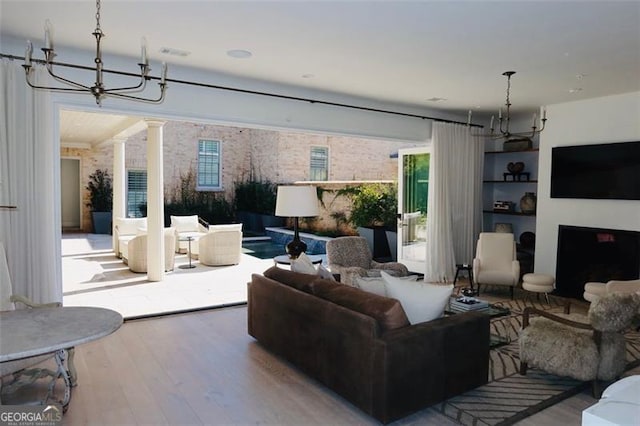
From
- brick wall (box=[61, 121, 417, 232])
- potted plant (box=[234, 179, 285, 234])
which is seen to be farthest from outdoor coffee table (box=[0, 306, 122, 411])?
brick wall (box=[61, 121, 417, 232])

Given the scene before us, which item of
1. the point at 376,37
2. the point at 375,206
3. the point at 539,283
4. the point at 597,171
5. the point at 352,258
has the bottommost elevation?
the point at 539,283

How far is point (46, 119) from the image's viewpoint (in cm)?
400

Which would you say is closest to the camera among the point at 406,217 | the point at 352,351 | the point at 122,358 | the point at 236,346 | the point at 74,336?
the point at 74,336

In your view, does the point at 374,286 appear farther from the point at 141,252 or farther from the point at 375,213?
the point at 375,213

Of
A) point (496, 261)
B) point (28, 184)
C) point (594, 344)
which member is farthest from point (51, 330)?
point (496, 261)

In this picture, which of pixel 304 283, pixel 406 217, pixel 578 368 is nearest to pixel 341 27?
pixel 304 283

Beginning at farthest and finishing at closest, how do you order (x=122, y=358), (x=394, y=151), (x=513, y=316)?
1. (x=394, y=151)
2. (x=513, y=316)
3. (x=122, y=358)

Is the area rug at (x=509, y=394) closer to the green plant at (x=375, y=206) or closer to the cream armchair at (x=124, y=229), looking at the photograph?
the green plant at (x=375, y=206)

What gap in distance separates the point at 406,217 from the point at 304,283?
174 inches

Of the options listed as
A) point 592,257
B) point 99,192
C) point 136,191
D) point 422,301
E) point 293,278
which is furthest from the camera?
point 136,191

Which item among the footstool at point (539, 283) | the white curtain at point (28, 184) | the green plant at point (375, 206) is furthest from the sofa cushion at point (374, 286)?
the green plant at point (375, 206)

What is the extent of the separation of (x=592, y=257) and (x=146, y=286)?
6074 mm

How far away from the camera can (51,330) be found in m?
2.37

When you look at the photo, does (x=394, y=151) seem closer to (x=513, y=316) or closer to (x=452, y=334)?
(x=513, y=316)
